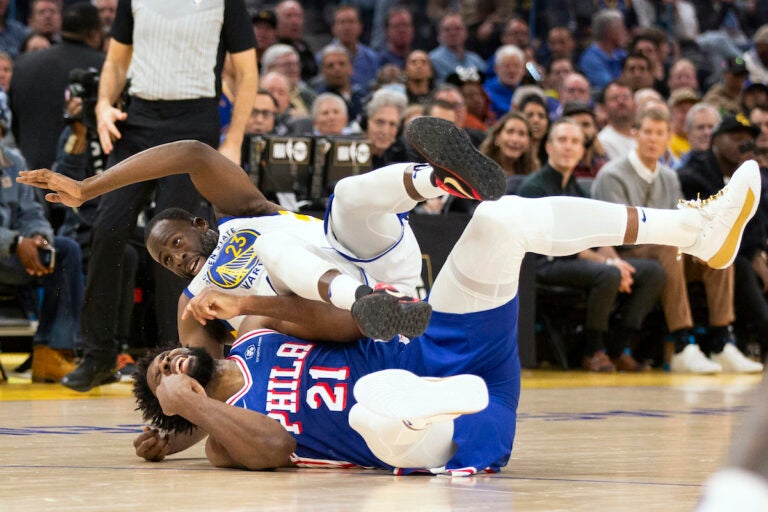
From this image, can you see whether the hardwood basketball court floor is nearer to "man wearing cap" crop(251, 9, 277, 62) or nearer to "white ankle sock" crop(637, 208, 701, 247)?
"white ankle sock" crop(637, 208, 701, 247)

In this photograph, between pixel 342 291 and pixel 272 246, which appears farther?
pixel 272 246

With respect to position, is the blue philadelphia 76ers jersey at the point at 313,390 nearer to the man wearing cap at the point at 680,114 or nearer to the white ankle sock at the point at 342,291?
the white ankle sock at the point at 342,291

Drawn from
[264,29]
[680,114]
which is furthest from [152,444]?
[680,114]

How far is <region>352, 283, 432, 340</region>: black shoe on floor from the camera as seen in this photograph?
3268 millimetres

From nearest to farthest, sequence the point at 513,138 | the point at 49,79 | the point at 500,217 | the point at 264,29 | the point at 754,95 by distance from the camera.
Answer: the point at 500,217 → the point at 49,79 → the point at 513,138 → the point at 264,29 → the point at 754,95

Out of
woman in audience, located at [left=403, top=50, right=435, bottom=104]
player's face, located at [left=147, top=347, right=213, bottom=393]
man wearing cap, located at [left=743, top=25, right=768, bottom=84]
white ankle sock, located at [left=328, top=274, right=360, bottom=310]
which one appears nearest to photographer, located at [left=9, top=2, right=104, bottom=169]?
woman in audience, located at [left=403, top=50, right=435, bottom=104]

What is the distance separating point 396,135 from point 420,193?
4.82 m

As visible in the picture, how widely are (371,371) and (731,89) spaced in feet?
30.0

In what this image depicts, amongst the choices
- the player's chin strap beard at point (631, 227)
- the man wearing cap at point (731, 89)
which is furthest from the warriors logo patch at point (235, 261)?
the man wearing cap at point (731, 89)

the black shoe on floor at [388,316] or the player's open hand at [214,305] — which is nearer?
the black shoe on floor at [388,316]

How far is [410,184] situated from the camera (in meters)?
3.86

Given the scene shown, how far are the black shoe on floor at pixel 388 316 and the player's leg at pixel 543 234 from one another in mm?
371

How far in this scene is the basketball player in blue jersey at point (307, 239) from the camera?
3.54 m

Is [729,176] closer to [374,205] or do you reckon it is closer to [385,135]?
[385,135]
